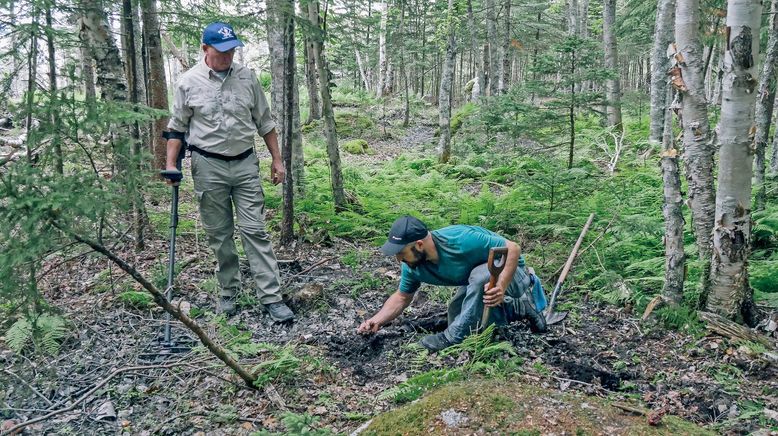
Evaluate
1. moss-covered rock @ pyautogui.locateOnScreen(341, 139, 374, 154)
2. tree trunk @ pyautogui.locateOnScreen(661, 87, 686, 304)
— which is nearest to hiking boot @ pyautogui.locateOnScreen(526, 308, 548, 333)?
tree trunk @ pyautogui.locateOnScreen(661, 87, 686, 304)

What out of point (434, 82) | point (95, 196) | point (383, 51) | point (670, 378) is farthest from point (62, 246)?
point (434, 82)

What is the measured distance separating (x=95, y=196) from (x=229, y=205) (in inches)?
113

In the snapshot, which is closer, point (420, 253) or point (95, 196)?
point (95, 196)

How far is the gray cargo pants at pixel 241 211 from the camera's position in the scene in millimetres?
5172

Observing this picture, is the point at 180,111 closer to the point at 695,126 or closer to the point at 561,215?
the point at 695,126

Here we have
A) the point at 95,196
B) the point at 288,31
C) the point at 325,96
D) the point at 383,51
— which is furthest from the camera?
the point at 383,51

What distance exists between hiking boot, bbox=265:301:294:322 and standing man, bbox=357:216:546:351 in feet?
2.80

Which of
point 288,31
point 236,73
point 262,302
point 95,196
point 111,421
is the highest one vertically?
point 288,31

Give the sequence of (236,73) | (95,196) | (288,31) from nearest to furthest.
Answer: (95,196)
(236,73)
(288,31)

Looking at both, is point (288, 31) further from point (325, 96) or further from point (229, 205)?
point (229, 205)

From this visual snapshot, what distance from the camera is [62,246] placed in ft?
9.05

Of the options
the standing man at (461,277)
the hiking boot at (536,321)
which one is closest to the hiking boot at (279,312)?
the standing man at (461,277)

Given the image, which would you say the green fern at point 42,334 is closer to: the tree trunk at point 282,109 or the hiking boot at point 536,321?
the tree trunk at point 282,109

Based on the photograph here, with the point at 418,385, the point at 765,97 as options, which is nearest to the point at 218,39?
the point at 418,385
